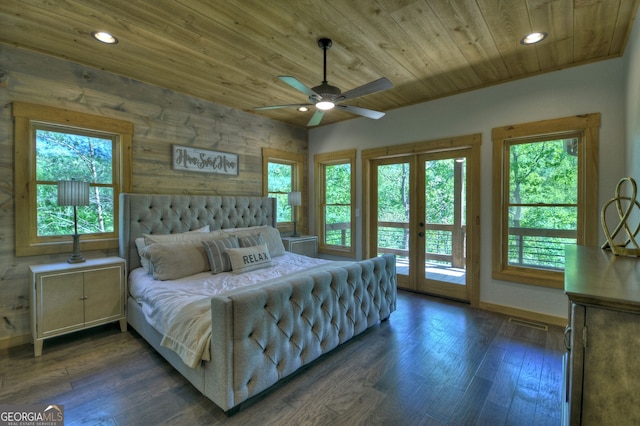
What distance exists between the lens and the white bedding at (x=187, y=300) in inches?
74.7

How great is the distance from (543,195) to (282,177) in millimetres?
3802

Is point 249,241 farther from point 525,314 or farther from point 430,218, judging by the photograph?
point 525,314

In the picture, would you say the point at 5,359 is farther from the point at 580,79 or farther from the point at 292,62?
the point at 580,79

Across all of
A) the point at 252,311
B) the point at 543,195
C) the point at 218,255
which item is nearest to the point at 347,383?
the point at 252,311

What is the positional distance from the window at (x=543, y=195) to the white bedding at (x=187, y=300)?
2.46 m

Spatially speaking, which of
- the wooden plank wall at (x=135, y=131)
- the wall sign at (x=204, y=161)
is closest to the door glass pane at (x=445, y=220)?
the wooden plank wall at (x=135, y=131)

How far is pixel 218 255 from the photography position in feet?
10.2

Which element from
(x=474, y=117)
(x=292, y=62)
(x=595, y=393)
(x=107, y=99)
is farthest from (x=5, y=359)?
(x=474, y=117)

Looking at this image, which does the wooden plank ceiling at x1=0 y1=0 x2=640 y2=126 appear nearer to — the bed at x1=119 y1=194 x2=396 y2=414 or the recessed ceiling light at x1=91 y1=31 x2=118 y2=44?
the recessed ceiling light at x1=91 y1=31 x2=118 y2=44

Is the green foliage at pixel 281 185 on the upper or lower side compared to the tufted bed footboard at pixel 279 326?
upper

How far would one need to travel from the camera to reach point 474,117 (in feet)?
12.0

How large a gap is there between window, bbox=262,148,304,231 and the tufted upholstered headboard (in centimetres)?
40

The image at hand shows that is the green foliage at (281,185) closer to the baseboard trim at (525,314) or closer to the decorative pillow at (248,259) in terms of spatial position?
the decorative pillow at (248,259)

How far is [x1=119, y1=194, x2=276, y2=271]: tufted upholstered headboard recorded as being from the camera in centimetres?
319
